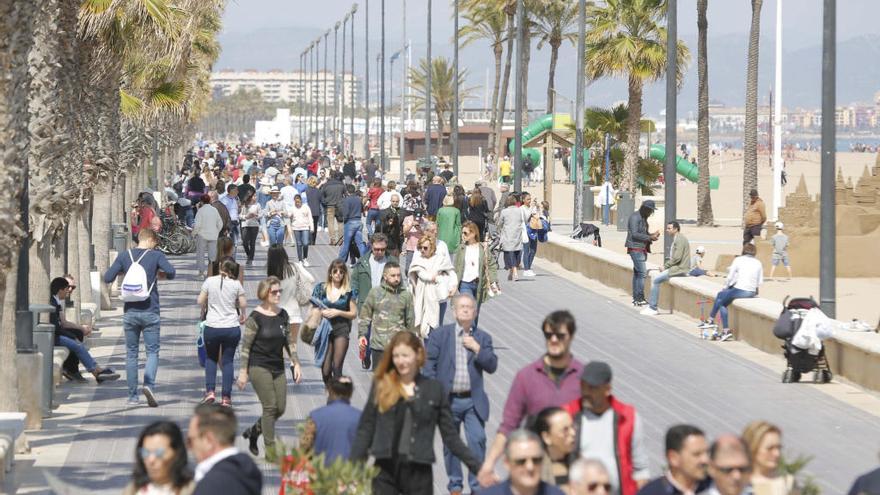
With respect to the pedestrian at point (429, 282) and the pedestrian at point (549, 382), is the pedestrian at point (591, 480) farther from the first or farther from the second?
the pedestrian at point (429, 282)

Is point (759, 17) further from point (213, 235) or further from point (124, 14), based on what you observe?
point (124, 14)

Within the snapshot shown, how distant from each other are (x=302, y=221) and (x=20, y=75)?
18.1m

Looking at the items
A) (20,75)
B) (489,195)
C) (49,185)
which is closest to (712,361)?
(49,185)

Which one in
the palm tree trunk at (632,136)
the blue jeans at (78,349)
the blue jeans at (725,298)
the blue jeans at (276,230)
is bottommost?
the blue jeans at (78,349)

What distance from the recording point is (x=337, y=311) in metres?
16.1

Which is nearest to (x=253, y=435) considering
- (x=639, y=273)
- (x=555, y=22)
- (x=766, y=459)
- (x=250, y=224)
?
(x=766, y=459)

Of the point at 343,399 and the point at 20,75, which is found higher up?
the point at 20,75

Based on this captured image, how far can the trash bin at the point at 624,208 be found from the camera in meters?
48.6

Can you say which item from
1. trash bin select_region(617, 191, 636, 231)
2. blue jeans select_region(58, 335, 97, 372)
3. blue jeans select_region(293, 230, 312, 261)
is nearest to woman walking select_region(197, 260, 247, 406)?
blue jeans select_region(58, 335, 97, 372)

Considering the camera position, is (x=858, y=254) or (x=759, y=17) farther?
(x=759, y=17)

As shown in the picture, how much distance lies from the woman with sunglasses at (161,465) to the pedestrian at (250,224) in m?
26.3

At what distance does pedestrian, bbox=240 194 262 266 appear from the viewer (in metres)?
34.4

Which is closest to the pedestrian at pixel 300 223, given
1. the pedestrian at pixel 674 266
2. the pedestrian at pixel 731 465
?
the pedestrian at pixel 674 266

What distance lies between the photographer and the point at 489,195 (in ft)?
124
